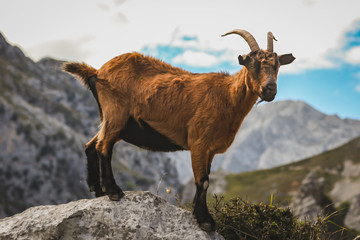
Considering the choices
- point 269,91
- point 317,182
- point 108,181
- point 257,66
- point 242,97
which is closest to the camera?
point 269,91

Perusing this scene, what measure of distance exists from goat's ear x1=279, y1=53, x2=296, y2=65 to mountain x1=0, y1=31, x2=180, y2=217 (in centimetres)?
6559

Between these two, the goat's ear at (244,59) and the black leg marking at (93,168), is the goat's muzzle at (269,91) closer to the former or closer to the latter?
the goat's ear at (244,59)

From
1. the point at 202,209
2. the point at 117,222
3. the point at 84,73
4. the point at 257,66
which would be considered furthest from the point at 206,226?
the point at 84,73

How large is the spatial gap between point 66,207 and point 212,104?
3.84 meters

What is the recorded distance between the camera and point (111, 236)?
655 cm

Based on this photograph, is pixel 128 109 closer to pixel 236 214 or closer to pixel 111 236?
pixel 111 236

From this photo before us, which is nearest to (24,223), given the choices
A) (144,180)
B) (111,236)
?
(111,236)

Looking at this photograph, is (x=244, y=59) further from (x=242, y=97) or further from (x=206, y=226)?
(x=206, y=226)

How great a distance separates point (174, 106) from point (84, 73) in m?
2.23

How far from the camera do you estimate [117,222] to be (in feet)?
21.9

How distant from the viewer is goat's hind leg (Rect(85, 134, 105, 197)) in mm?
7879

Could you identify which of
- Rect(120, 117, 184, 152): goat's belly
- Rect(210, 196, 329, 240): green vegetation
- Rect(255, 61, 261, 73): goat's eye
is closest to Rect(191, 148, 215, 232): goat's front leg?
Rect(210, 196, 329, 240): green vegetation

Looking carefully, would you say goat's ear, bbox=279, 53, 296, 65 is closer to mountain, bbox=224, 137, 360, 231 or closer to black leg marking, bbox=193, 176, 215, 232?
black leg marking, bbox=193, 176, 215, 232

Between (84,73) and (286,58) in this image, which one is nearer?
(286,58)
